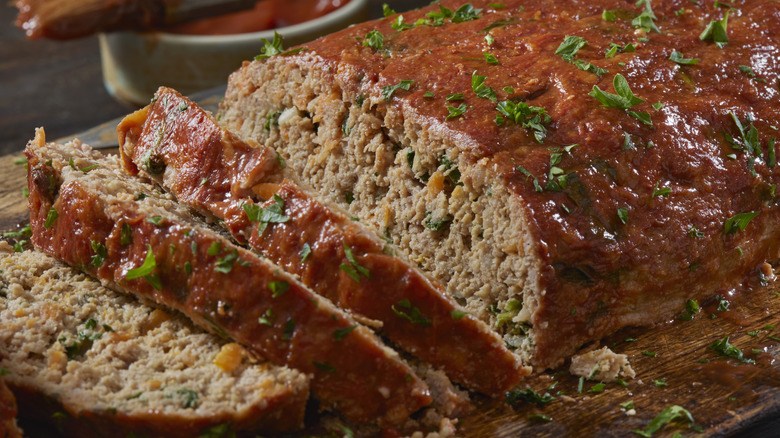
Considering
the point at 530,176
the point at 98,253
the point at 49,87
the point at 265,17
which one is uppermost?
the point at 530,176

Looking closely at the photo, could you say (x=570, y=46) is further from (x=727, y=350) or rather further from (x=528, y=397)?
(x=528, y=397)

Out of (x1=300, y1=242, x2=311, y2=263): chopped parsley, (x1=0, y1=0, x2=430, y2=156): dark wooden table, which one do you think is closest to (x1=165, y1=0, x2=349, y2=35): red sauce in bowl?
(x1=0, y1=0, x2=430, y2=156): dark wooden table

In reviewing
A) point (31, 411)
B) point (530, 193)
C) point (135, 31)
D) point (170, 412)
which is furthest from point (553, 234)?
point (135, 31)

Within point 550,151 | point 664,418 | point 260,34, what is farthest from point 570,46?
point 260,34

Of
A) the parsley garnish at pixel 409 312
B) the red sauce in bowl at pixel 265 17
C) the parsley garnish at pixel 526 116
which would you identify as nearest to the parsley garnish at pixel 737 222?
the parsley garnish at pixel 526 116

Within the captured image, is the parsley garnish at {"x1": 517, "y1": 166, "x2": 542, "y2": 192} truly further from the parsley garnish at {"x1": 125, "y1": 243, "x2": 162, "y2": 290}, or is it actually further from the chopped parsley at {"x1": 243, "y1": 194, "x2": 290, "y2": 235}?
the parsley garnish at {"x1": 125, "y1": 243, "x2": 162, "y2": 290}

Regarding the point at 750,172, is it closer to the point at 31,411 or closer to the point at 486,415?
the point at 486,415
